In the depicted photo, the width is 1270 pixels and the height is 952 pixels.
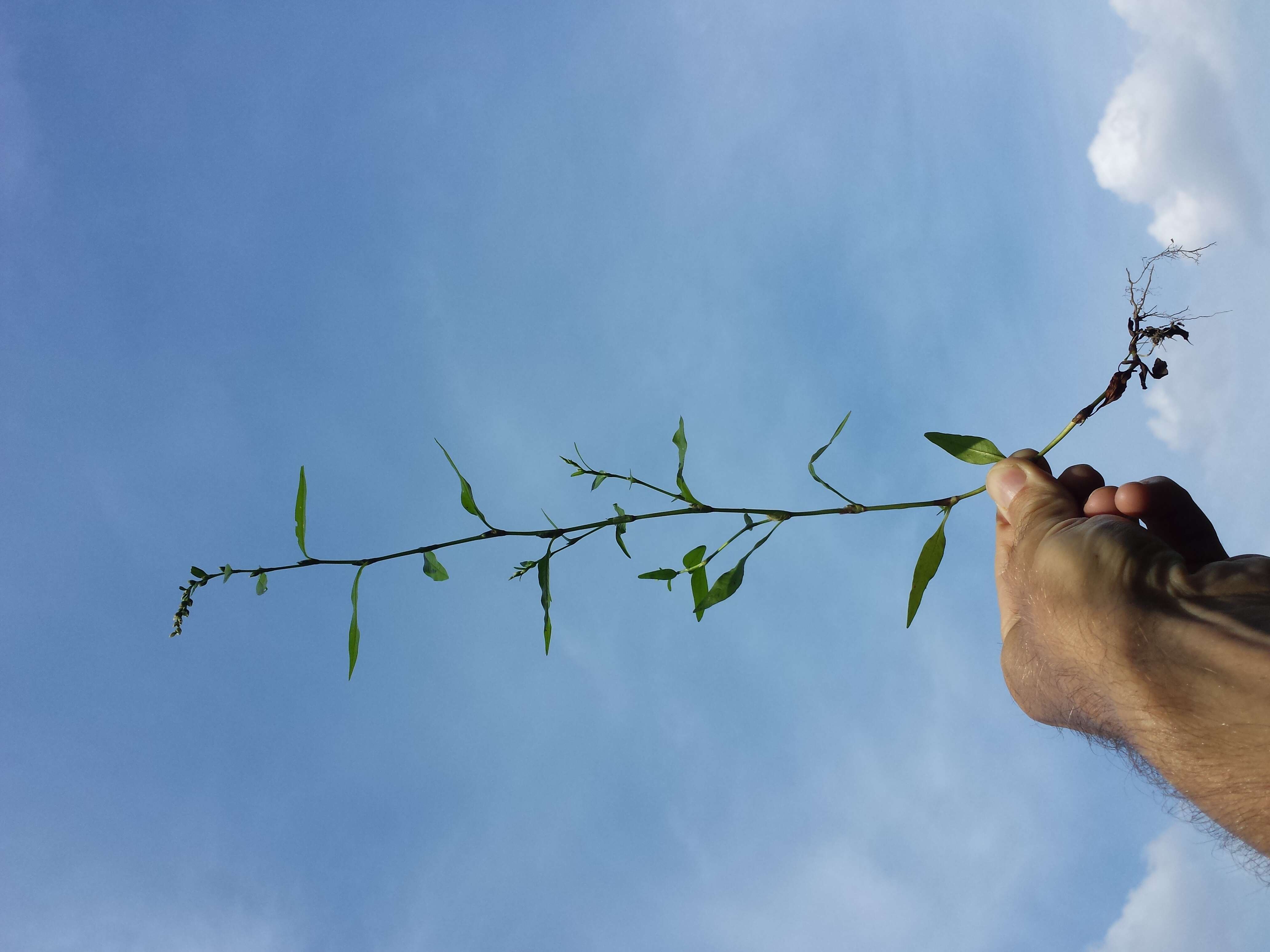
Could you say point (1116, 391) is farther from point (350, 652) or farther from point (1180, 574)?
point (350, 652)

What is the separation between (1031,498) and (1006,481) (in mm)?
73

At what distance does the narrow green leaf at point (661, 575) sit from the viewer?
5.33ft

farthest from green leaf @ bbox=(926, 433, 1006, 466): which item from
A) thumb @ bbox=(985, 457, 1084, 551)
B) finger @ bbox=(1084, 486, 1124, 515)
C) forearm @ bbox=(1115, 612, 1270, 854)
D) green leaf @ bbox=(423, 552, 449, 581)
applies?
green leaf @ bbox=(423, 552, 449, 581)

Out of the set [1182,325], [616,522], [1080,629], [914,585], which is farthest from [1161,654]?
[616,522]

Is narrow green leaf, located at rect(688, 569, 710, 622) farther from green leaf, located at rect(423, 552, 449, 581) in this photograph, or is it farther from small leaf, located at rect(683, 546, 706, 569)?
green leaf, located at rect(423, 552, 449, 581)

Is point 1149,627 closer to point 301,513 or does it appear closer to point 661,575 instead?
point 661,575

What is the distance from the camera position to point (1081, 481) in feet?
6.29

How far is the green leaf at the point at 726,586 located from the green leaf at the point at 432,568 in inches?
22.2

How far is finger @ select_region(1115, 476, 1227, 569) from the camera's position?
178cm

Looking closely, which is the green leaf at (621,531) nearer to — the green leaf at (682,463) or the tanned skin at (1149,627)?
the green leaf at (682,463)

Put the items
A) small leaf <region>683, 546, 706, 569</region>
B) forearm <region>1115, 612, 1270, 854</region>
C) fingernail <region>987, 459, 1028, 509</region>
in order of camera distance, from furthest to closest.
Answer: fingernail <region>987, 459, 1028, 509</region>
small leaf <region>683, 546, 706, 569</region>
forearm <region>1115, 612, 1270, 854</region>

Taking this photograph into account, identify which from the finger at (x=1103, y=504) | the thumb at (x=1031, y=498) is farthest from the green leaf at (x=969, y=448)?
the finger at (x=1103, y=504)

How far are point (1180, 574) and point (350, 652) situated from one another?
178cm

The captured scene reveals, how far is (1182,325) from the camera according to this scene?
152 cm
